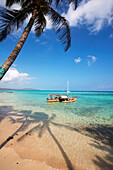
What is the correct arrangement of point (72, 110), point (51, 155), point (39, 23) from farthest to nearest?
point (72, 110)
point (39, 23)
point (51, 155)

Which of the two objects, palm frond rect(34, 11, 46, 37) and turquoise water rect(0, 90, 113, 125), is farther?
turquoise water rect(0, 90, 113, 125)

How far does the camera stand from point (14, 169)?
2402 mm

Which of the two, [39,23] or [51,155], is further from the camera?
[39,23]

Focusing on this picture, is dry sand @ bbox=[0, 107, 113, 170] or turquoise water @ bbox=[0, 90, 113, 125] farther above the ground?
dry sand @ bbox=[0, 107, 113, 170]

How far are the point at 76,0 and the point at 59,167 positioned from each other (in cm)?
761

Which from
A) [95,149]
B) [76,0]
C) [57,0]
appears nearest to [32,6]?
[57,0]

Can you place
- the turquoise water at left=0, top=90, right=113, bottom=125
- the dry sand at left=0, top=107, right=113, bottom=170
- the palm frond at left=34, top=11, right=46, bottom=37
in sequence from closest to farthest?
1. the dry sand at left=0, top=107, right=113, bottom=170
2. the palm frond at left=34, top=11, right=46, bottom=37
3. the turquoise water at left=0, top=90, right=113, bottom=125

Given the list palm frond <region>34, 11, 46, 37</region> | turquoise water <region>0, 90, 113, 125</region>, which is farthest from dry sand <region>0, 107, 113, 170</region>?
palm frond <region>34, 11, 46, 37</region>

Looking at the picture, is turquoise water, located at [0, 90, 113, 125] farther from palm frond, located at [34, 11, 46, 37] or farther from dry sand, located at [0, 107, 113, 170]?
palm frond, located at [34, 11, 46, 37]

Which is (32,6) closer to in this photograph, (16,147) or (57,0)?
(57,0)

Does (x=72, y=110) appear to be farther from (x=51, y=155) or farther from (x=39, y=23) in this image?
(x=39, y=23)

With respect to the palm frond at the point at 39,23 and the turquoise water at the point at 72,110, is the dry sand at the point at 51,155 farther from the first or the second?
the palm frond at the point at 39,23

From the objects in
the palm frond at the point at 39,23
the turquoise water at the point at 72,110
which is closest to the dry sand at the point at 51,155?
the turquoise water at the point at 72,110

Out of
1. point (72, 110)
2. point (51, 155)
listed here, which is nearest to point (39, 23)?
point (51, 155)
